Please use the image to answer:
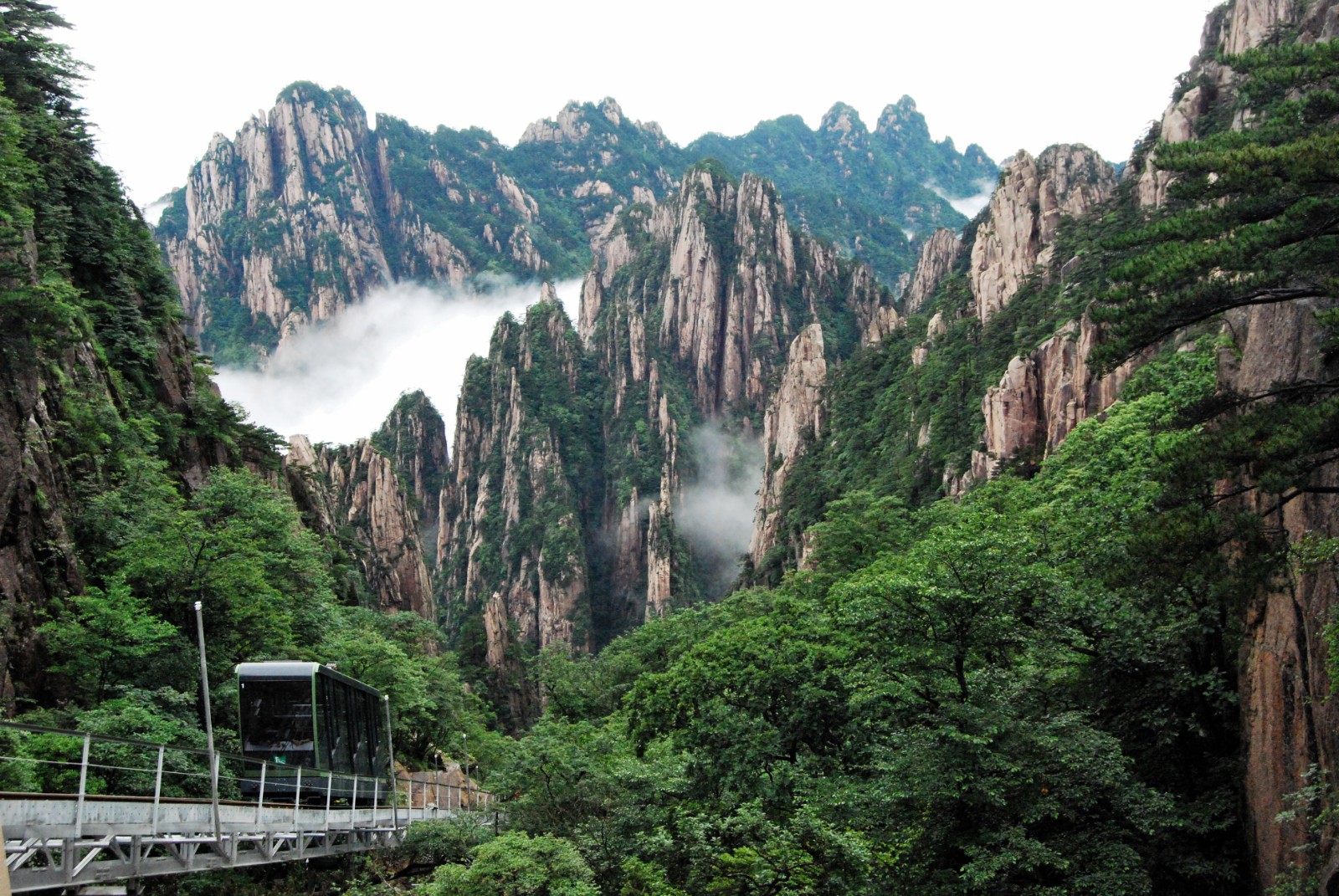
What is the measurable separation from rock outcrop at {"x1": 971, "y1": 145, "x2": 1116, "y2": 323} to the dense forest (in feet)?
118

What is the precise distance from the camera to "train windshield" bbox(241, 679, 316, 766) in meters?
22.0

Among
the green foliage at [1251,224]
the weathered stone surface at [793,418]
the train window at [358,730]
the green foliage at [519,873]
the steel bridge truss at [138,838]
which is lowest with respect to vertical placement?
the green foliage at [519,873]

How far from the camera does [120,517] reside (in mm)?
28047

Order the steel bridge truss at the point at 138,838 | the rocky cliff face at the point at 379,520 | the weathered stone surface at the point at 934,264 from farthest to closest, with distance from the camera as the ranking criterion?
the weathered stone surface at the point at 934,264 → the rocky cliff face at the point at 379,520 → the steel bridge truss at the point at 138,838

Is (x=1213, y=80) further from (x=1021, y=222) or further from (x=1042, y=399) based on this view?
(x=1042, y=399)

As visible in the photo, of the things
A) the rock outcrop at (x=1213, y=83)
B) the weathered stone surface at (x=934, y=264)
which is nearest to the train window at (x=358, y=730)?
the rock outcrop at (x=1213, y=83)

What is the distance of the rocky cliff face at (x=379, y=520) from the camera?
8988 centimetres

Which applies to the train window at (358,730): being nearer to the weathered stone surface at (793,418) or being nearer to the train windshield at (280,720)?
the train windshield at (280,720)

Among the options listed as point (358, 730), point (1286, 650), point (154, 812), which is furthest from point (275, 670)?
point (1286, 650)

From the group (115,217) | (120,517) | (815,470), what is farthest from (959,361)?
(120,517)

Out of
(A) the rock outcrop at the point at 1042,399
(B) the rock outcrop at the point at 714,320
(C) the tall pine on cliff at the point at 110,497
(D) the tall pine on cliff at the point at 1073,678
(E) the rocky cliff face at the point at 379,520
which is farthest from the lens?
(B) the rock outcrop at the point at 714,320

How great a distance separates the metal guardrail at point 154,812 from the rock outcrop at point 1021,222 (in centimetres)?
6778

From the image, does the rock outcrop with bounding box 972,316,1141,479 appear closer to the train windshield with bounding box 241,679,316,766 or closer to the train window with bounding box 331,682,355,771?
the train window with bounding box 331,682,355,771

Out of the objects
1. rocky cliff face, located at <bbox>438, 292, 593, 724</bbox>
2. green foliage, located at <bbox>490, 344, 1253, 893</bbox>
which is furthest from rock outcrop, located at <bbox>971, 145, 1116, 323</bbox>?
rocky cliff face, located at <bbox>438, 292, 593, 724</bbox>
